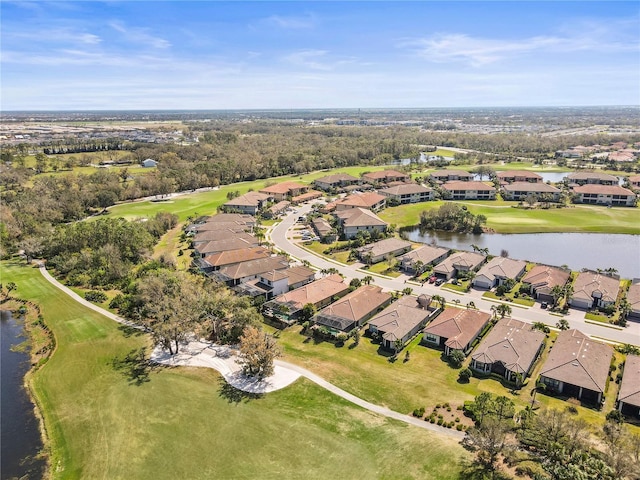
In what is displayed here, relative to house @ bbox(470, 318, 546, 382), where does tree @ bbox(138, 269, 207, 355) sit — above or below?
above

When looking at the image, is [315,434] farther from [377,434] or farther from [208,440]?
[208,440]

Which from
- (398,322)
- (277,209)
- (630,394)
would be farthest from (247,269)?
(630,394)

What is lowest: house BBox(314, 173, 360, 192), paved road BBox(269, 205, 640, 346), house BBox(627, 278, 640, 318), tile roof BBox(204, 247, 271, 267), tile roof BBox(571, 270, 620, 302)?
paved road BBox(269, 205, 640, 346)

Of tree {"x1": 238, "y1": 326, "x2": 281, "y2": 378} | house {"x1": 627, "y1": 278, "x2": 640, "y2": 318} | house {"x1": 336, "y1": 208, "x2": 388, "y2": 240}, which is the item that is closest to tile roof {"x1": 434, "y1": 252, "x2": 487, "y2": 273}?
house {"x1": 627, "y1": 278, "x2": 640, "y2": 318}

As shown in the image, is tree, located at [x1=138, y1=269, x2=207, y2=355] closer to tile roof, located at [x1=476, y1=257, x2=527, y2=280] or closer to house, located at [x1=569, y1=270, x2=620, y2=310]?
tile roof, located at [x1=476, y1=257, x2=527, y2=280]

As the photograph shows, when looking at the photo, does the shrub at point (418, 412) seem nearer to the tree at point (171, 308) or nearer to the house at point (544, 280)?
the tree at point (171, 308)

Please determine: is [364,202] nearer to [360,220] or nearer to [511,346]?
[360,220]
